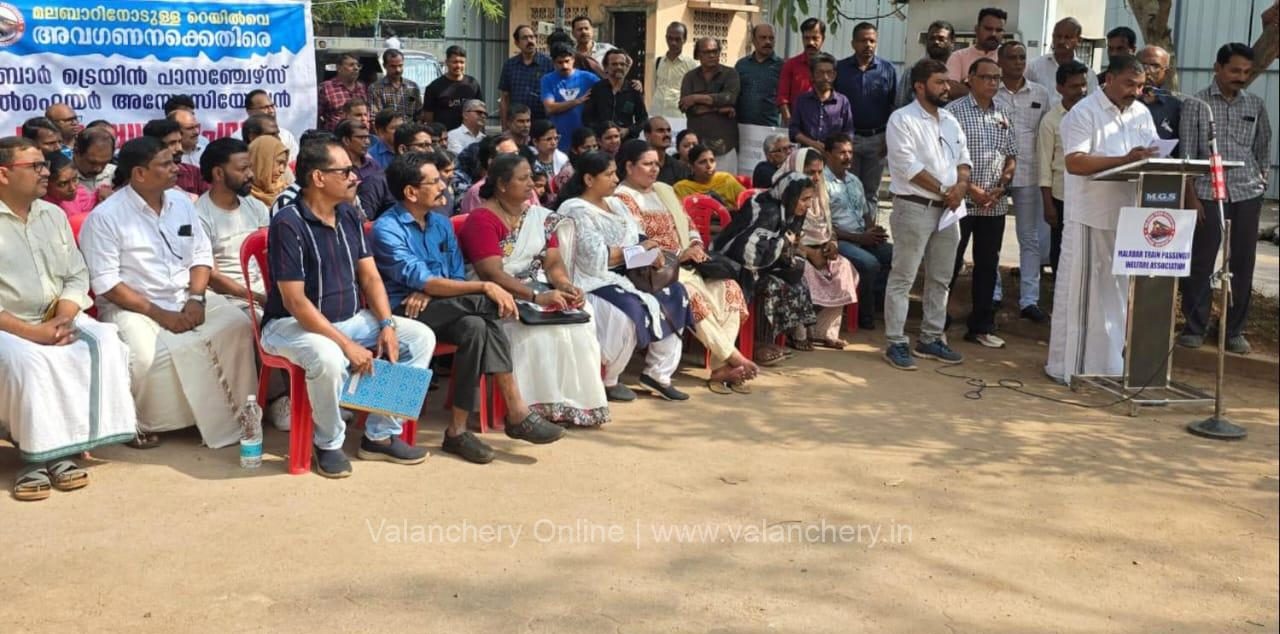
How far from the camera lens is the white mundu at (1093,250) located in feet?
21.4

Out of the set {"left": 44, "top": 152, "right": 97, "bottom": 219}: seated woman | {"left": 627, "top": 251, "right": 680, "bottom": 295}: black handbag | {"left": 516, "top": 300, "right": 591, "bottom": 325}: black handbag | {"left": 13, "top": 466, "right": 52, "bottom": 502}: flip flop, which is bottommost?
{"left": 13, "top": 466, "right": 52, "bottom": 502}: flip flop

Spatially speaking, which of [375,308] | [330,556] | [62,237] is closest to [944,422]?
[375,308]

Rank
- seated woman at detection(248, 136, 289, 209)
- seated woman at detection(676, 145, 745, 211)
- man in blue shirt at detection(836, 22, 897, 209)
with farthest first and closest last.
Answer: man in blue shirt at detection(836, 22, 897, 209) → seated woman at detection(676, 145, 745, 211) → seated woman at detection(248, 136, 289, 209)

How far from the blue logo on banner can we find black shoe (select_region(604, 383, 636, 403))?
390 centimetres

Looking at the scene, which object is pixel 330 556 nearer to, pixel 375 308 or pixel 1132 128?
pixel 375 308

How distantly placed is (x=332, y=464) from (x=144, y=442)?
96cm

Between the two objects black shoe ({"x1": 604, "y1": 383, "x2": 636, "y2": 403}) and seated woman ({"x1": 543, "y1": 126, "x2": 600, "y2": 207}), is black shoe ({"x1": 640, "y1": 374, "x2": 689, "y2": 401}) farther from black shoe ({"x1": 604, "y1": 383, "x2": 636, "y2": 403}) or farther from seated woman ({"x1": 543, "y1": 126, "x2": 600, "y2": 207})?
seated woman ({"x1": 543, "y1": 126, "x2": 600, "y2": 207})

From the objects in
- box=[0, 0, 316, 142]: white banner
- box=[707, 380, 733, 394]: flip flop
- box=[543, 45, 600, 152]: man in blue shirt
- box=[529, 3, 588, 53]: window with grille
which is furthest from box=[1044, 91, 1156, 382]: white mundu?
box=[529, 3, 588, 53]: window with grille

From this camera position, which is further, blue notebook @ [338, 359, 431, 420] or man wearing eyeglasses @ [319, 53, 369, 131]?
man wearing eyeglasses @ [319, 53, 369, 131]

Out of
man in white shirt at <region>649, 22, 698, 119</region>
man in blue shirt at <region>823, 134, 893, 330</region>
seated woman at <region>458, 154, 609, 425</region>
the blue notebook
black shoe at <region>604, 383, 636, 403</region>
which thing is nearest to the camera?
the blue notebook

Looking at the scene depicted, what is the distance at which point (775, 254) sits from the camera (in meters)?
6.97

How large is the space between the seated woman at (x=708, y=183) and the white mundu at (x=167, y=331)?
11.3ft

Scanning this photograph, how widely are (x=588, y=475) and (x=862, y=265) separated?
346 centimetres

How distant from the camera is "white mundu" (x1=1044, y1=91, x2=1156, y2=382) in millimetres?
6535
